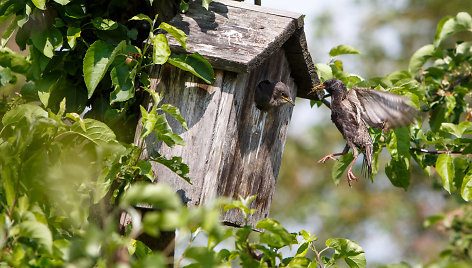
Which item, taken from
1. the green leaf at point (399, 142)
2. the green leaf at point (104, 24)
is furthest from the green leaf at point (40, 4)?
the green leaf at point (399, 142)

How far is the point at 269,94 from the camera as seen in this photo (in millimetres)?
3350

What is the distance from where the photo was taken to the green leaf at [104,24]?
118 inches

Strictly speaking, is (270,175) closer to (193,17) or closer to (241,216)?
(241,216)

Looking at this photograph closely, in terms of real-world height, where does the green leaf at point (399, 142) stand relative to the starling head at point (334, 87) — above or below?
below

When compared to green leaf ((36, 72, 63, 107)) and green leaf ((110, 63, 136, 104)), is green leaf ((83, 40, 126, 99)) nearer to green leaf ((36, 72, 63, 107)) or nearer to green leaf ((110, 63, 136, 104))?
green leaf ((110, 63, 136, 104))

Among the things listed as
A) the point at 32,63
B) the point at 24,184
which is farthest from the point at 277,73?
the point at 24,184

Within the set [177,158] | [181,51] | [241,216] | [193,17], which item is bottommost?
[241,216]

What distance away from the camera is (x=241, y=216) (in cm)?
325

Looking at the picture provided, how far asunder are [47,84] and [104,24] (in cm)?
42

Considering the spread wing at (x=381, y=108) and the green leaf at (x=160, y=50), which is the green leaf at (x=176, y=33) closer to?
the green leaf at (x=160, y=50)

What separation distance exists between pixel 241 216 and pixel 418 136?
3.81 feet

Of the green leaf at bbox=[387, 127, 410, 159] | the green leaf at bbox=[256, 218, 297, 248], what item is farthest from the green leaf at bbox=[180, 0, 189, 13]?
the green leaf at bbox=[256, 218, 297, 248]

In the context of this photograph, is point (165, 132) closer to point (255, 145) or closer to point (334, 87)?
point (255, 145)

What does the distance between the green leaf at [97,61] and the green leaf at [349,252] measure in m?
1.23
